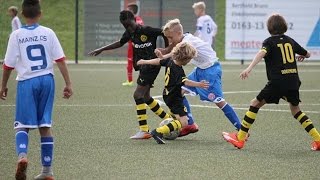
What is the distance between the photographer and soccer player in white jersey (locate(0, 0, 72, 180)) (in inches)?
306

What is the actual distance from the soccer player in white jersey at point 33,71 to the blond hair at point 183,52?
2.39 metres

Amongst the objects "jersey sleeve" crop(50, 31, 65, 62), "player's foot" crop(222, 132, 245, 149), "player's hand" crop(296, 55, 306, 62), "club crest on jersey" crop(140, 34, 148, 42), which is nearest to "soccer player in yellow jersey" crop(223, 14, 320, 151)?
"player's hand" crop(296, 55, 306, 62)

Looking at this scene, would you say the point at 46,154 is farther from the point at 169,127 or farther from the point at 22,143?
the point at 169,127

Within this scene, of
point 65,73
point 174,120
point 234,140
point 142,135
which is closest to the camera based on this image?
point 65,73

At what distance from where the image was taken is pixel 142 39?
1117cm

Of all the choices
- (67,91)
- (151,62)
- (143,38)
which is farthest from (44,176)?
(143,38)

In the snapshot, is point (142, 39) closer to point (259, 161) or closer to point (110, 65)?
point (259, 161)

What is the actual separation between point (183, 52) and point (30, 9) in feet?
8.63

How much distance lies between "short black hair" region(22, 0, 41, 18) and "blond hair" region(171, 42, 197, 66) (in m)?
2.52

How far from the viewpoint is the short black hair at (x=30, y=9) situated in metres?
7.86

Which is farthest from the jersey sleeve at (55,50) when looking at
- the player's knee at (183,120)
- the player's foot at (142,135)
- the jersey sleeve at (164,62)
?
the player's foot at (142,135)

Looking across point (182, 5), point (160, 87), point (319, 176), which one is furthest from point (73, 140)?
point (182, 5)

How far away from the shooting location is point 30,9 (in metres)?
7.87

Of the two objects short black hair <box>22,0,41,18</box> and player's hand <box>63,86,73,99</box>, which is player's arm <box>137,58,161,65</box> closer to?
player's hand <box>63,86,73,99</box>
